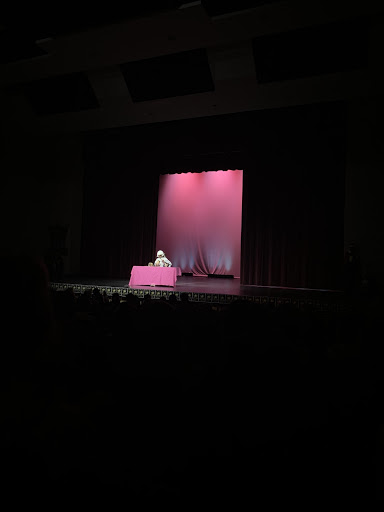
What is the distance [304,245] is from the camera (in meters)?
8.17

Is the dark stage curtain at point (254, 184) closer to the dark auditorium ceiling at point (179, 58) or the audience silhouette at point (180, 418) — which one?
the dark auditorium ceiling at point (179, 58)

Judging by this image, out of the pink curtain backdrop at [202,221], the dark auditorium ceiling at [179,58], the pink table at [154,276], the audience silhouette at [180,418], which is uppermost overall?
the dark auditorium ceiling at [179,58]

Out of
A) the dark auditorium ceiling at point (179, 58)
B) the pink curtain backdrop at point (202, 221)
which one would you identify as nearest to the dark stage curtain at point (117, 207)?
the dark auditorium ceiling at point (179, 58)

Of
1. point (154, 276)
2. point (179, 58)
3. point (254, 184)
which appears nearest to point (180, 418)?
point (154, 276)

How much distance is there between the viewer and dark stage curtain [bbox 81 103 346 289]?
7.91 m

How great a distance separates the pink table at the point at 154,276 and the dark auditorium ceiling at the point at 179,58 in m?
3.58

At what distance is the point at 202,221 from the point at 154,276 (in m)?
4.35

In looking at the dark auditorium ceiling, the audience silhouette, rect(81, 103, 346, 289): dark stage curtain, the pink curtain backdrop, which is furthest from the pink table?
the audience silhouette

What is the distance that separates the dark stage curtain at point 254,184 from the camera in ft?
26.0

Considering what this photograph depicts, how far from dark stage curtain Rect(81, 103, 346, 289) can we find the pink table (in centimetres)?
230

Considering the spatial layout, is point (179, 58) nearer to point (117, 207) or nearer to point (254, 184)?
point (254, 184)

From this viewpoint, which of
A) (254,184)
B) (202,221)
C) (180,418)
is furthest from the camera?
(202,221)

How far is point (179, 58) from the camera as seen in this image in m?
7.08

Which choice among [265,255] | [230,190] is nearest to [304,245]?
[265,255]
